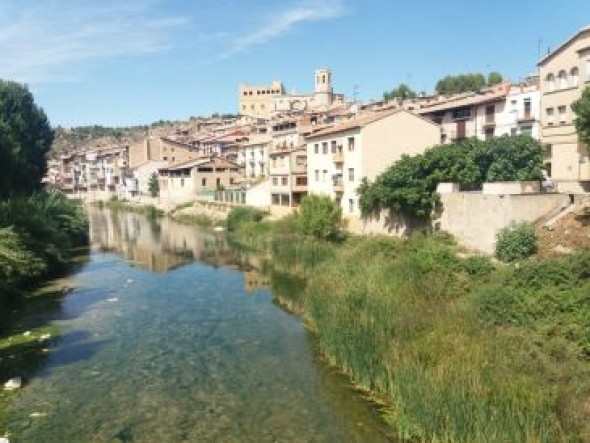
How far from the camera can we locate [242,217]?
209 feet

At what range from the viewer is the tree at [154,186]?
10704 centimetres

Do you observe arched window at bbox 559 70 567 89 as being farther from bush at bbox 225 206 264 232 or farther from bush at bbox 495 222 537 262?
bush at bbox 225 206 264 232

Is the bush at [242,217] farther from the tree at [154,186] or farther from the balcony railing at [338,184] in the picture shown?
the tree at [154,186]

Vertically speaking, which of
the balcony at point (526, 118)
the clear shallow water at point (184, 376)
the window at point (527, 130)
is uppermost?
the balcony at point (526, 118)

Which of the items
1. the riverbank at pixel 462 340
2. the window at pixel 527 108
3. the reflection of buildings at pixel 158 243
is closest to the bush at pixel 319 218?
the reflection of buildings at pixel 158 243

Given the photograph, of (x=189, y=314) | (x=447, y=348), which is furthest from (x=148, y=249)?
(x=447, y=348)

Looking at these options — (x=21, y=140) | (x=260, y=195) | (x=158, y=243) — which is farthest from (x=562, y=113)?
(x=21, y=140)

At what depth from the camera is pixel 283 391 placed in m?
20.3

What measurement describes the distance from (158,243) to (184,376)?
1573 inches

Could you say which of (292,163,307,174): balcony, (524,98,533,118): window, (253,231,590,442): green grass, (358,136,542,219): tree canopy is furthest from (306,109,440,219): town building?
(253,231,590,442): green grass

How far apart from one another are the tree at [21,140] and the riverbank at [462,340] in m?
29.6

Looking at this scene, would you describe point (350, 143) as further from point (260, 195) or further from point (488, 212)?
point (260, 195)

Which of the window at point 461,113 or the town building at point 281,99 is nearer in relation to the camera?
the window at point 461,113

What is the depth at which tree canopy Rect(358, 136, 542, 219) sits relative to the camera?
37.4 meters
